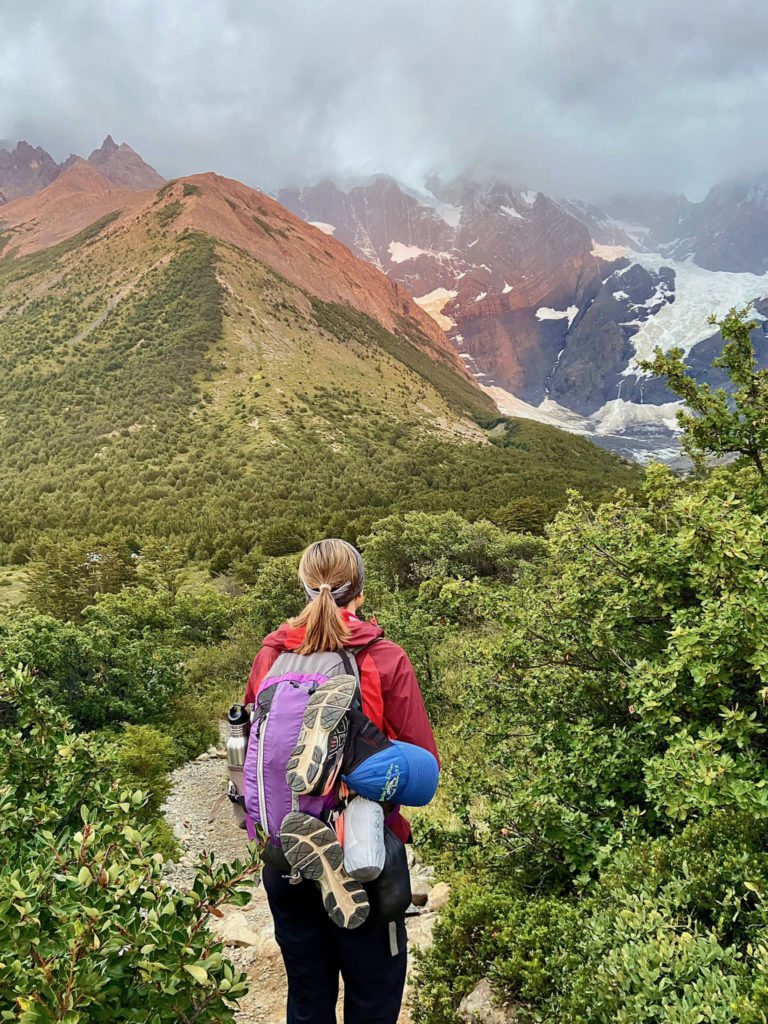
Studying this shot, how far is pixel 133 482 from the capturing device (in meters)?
40.6

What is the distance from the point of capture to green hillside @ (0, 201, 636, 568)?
37031 millimetres

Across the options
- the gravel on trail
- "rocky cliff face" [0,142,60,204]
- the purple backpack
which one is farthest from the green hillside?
"rocky cliff face" [0,142,60,204]

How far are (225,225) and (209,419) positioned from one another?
5485cm

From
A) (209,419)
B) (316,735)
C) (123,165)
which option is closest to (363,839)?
(316,735)

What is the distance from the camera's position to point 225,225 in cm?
8712

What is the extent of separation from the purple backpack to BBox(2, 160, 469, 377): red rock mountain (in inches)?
3744

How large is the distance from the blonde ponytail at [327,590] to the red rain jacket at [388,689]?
0.06 meters

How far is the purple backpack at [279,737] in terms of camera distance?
1908mm

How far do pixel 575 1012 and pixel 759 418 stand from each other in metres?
4.30

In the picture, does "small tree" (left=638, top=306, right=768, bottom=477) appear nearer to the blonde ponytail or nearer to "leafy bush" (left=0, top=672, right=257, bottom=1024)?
the blonde ponytail

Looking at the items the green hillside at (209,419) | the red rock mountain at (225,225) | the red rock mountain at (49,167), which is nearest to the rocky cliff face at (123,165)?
the red rock mountain at (49,167)

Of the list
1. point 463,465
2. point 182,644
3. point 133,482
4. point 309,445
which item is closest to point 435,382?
point 463,465

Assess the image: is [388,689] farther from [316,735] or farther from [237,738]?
[237,738]

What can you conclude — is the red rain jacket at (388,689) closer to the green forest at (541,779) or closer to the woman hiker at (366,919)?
the woman hiker at (366,919)
